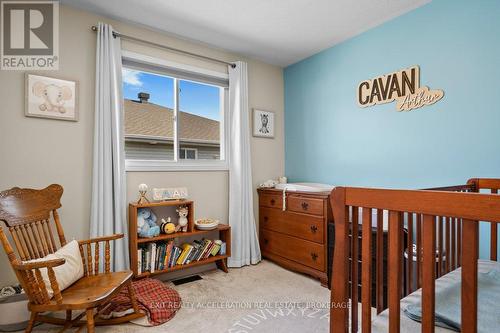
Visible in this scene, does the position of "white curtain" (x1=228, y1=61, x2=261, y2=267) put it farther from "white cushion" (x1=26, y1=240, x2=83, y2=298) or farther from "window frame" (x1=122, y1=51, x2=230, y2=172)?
"white cushion" (x1=26, y1=240, x2=83, y2=298)

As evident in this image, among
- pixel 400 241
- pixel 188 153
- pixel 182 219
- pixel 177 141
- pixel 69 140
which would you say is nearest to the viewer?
pixel 400 241

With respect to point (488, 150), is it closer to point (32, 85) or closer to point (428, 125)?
point (428, 125)

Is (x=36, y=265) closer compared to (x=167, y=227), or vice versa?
(x=36, y=265)

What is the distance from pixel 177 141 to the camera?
2895mm

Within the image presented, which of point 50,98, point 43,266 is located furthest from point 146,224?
point 50,98

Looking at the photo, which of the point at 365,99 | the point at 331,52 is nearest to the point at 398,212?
the point at 365,99

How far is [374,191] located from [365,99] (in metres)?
2.06

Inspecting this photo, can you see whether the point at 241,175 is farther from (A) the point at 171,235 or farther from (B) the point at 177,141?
(A) the point at 171,235

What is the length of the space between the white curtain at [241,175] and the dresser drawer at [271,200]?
191 millimetres

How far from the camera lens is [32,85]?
2111 mm

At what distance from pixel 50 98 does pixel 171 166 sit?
114 cm

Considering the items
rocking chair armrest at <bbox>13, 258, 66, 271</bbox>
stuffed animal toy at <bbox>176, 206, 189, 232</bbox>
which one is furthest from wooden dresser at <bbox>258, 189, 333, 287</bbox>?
rocking chair armrest at <bbox>13, 258, 66, 271</bbox>

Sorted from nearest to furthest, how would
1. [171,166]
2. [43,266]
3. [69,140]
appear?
1. [43,266]
2. [69,140]
3. [171,166]

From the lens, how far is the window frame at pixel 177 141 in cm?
257
